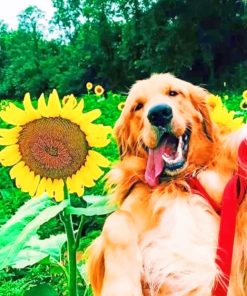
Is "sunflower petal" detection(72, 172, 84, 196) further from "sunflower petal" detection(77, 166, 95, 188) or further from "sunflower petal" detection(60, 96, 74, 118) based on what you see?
"sunflower petal" detection(60, 96, 74, 118)

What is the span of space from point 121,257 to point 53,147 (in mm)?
234

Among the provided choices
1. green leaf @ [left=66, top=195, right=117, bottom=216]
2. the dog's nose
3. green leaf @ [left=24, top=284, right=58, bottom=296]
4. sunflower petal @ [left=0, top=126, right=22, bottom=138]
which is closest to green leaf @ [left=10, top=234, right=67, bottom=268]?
green leaf @ [left=24, top=284, right=58, bottom=296]

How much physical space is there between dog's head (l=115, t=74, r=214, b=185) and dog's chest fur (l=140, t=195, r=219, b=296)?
2.7 inches

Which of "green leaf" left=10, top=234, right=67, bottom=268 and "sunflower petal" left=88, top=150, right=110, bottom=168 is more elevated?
"sunflower petal" left=88, top=150, right=110, bottom=168

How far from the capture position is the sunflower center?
1189 millimetres

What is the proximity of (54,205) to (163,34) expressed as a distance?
9.83m

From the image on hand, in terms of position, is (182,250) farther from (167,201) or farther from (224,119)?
(224,119)

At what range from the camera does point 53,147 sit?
1185mm

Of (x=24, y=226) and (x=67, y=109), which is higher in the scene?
(x=67, y=109)

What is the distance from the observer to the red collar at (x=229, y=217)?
1037 mm

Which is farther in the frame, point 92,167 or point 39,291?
point 39,291

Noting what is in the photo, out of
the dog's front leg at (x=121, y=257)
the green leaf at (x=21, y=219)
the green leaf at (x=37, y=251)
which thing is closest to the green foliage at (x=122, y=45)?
the green leaf at (x=37, y=251)

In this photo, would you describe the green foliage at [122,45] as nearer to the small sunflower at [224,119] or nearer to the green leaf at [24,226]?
the small sunflower at [224,119]

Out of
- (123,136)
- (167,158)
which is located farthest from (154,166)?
(123,136)
